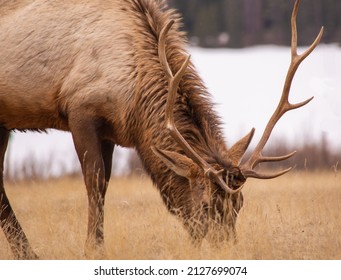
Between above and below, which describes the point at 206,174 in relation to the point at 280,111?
below

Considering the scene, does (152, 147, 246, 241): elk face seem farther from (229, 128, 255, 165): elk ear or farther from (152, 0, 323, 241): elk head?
(229, 128, 255, 165): elk ear

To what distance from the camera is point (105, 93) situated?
749 cm

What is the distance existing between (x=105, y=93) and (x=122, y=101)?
0.51 ft

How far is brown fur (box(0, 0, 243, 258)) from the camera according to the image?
732 centimetres

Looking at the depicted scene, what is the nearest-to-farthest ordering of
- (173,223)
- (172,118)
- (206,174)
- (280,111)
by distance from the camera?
(206,174)
(172,118)
(280,111)
(173,223)

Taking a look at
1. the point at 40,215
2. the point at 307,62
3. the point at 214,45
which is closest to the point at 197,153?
the point at 40,215

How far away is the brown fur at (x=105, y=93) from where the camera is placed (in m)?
7.32

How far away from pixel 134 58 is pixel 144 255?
1.66 m

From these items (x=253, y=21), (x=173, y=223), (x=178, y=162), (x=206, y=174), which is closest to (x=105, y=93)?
(x=178, y=162)

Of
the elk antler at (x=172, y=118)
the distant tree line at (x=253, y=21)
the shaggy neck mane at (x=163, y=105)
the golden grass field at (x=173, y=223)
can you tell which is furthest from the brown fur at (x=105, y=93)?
the distant tree line at (x=253, y=21)

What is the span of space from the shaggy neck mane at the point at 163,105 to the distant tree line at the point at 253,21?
6188 millimetres

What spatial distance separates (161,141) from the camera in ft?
24.3

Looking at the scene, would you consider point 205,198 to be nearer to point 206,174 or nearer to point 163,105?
point 206,174
